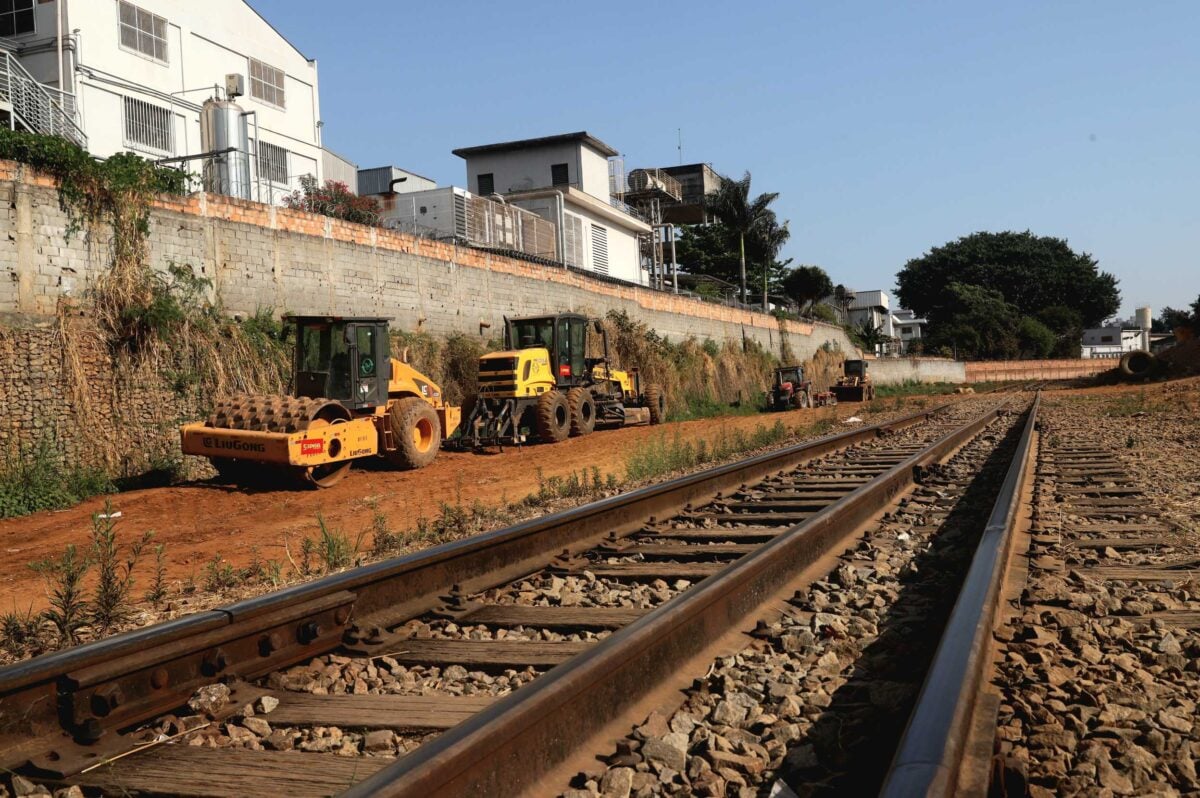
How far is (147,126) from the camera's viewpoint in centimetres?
2766

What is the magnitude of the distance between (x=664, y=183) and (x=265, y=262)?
41340 mm

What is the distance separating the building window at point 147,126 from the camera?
2708 cm

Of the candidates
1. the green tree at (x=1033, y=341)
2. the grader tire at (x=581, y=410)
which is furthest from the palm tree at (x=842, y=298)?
the grader tire at (x=581, y=410)

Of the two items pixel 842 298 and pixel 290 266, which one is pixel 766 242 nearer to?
pixel 842 298

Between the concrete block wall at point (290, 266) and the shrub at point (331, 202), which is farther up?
the shrub at point (331, 202)

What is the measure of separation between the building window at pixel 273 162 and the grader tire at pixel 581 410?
611 inches

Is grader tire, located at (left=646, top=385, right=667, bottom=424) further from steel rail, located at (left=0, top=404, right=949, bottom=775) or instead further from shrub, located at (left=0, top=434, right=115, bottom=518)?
steel rail, located at (left=0, top=404, right=949, bottom=775)

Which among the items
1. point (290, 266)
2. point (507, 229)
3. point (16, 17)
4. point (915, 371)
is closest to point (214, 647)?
point (290, 266)

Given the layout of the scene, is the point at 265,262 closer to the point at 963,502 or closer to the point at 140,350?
the point at 140,350

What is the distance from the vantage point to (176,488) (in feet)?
46.2

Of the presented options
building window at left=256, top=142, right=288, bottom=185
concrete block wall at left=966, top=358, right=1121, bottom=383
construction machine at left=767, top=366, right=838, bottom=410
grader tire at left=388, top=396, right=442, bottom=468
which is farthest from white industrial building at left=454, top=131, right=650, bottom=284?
concrete block wall at left=966, top=358, right=1121, bottom=383

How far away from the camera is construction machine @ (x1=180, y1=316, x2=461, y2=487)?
535 inches

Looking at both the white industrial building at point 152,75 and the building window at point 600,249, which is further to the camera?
the building window at point 600,249

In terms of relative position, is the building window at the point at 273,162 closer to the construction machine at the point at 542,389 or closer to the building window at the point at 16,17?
the building window at the point at 16,17
